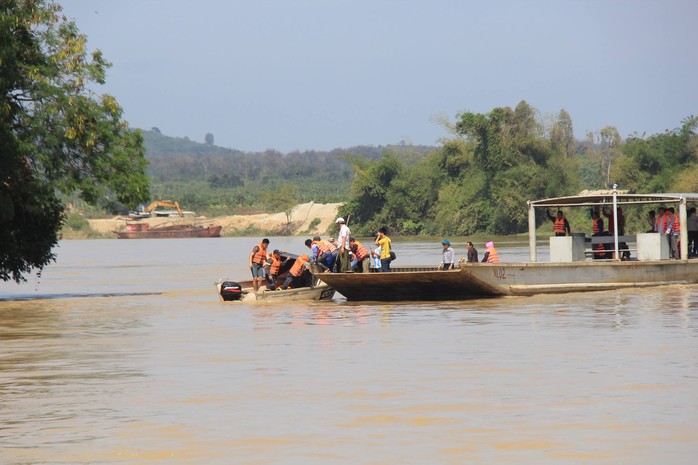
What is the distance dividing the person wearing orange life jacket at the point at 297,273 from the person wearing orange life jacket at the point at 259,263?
2.13 feet

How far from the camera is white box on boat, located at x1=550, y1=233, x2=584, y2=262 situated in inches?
1145

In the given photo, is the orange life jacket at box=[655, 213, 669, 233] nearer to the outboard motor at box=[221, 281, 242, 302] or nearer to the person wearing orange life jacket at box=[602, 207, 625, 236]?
the person wearing orange life jacket at box=[602, 207, 625, 236]

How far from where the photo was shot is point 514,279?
1123 inches

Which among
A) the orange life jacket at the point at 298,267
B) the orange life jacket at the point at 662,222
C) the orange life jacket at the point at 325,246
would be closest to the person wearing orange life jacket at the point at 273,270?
the orange life jacket at the point at 298,267

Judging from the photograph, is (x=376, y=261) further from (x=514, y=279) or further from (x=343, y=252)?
(x=514, y=279)

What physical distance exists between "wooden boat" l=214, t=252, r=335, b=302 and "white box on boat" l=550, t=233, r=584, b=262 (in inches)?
210

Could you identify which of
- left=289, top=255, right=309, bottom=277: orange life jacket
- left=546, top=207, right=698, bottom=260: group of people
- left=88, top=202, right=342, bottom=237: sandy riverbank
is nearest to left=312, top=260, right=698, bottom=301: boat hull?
left=546, top=207, right=698, bottom=260: group of people

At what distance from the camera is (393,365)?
17.5 m

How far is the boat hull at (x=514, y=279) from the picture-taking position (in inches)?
1106

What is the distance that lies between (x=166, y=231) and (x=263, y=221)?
470 inches

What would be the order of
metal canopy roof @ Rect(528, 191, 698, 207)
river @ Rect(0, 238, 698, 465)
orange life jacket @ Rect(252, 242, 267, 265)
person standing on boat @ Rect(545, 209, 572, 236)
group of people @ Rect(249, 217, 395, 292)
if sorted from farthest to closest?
orange life jacket @ Rect(252, 242, 267, 265) → group of people @ Rect(249, 217, 395, 292) → person standing on boat @ Rect(545, 209, 572, 236) → metal canopy roof @ Rect(528, 191, 698, 207) → river @ Rect(0, 238, 698, 465)

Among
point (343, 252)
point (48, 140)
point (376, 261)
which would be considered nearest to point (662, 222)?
point (376, 261)

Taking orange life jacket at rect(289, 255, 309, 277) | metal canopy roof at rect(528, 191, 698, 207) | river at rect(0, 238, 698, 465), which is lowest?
river at rect(0, 238, 698, 465)

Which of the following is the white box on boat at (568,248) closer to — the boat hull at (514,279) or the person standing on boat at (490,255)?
the boat hull at (514,279)
